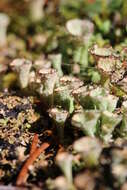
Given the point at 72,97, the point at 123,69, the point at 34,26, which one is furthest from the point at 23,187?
the point at 34,26

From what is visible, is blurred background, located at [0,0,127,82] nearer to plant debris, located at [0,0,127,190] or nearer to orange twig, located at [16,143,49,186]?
plant debris, located at [0,0,127,190]

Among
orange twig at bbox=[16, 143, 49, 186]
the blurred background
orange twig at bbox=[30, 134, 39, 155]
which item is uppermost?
the blurred background

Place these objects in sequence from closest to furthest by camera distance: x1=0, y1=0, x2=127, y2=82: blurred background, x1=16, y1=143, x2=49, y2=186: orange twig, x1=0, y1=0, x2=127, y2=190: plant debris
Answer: x1=0, y1=0, x2=127, y2=190: plant debris, x1=16, y1=143, x2=49, y2=186: orange twig, x1=0, y1=0, x2=127, y2=82: blurred background

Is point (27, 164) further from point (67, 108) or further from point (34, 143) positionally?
point (67, 108)

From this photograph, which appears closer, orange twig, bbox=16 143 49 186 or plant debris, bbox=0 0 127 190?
plant debris, bbox=0 0 127 190

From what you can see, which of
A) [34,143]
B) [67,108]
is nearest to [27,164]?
[34,143]

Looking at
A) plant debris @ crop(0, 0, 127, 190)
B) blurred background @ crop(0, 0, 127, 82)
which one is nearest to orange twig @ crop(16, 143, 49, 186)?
plant debris @ crop(0, 0, 127, 190)

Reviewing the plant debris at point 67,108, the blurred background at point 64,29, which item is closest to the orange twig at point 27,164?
the plant debris at point 67,108

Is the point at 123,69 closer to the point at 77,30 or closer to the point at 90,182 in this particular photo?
the point at 77,30

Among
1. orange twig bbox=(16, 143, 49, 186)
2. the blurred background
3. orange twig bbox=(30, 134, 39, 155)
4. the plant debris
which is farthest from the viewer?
the blurred background
